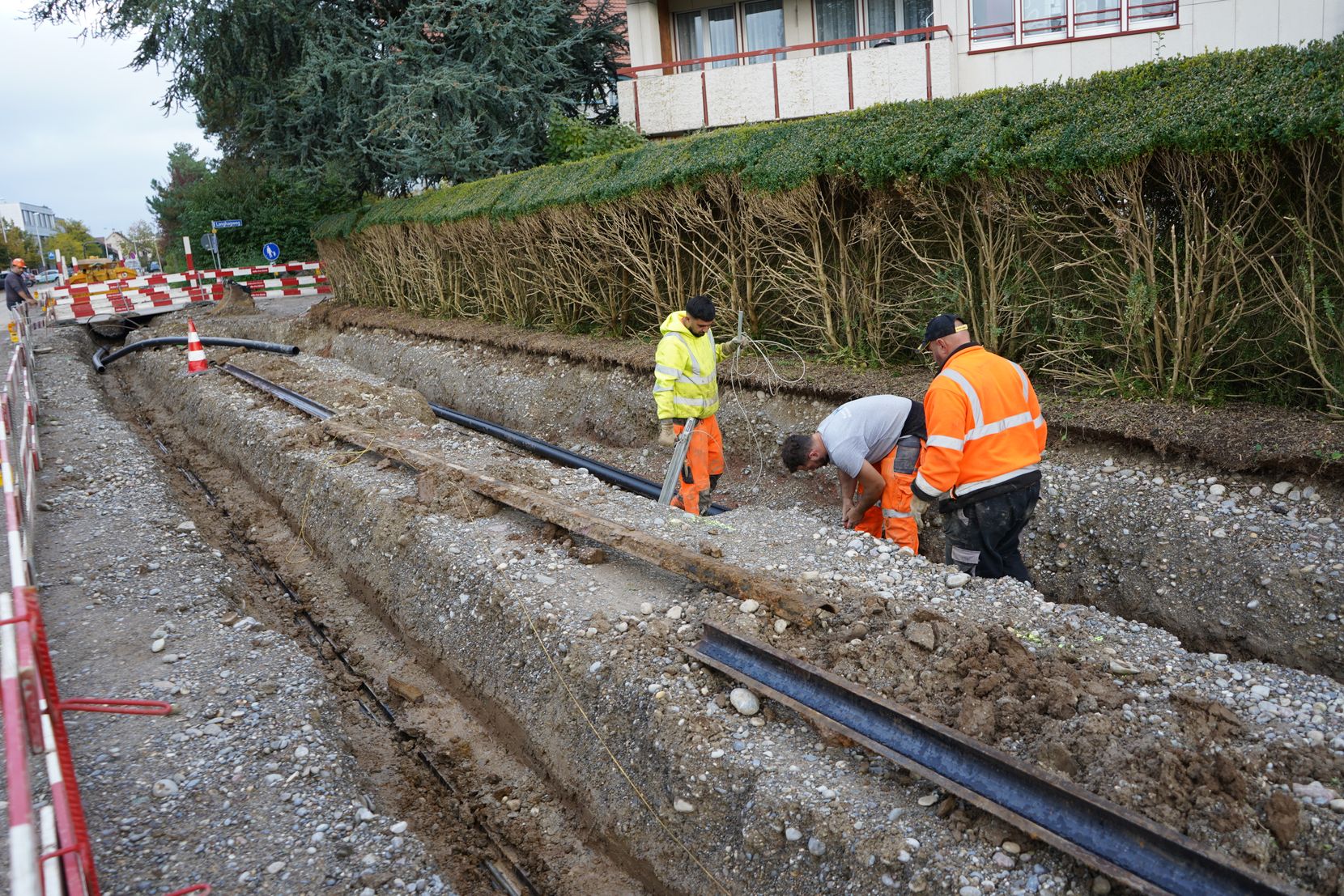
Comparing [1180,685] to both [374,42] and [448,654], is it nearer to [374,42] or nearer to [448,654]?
[448,654]

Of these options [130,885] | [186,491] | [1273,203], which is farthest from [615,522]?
[186,491]

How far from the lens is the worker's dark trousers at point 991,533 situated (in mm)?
5195

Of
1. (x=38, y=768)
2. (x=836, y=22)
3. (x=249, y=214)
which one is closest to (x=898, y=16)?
(x=836, y=22)

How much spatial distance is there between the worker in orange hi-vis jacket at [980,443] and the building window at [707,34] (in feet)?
46.0

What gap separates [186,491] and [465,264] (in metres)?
6.61

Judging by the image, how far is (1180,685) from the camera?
3.85 meters

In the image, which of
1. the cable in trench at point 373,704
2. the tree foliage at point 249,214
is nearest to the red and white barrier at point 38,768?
the cable in trench at point 373,704

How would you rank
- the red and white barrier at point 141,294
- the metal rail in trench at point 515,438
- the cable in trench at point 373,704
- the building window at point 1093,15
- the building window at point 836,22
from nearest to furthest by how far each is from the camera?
the cable in trench at point 373,704 → the metal rail in trench at point 515,438 → the building window at point 1093,15 → the building window at point 836,22 → the red and white barrier at point 141,294

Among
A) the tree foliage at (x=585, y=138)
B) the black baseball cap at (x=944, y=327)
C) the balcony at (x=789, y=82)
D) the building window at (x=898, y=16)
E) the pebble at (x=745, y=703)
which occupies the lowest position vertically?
the pebble at (x=745, y=703)

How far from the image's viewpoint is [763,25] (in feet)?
56.2

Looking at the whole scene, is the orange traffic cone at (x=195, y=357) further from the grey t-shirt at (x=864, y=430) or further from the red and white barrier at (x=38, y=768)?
the grey t-shirt at (x=864, y=430)

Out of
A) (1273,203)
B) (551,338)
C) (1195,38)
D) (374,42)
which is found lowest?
(551,338)

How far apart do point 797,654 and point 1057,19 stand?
534 inches

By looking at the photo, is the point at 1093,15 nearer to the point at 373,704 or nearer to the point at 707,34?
the point at 707,34
